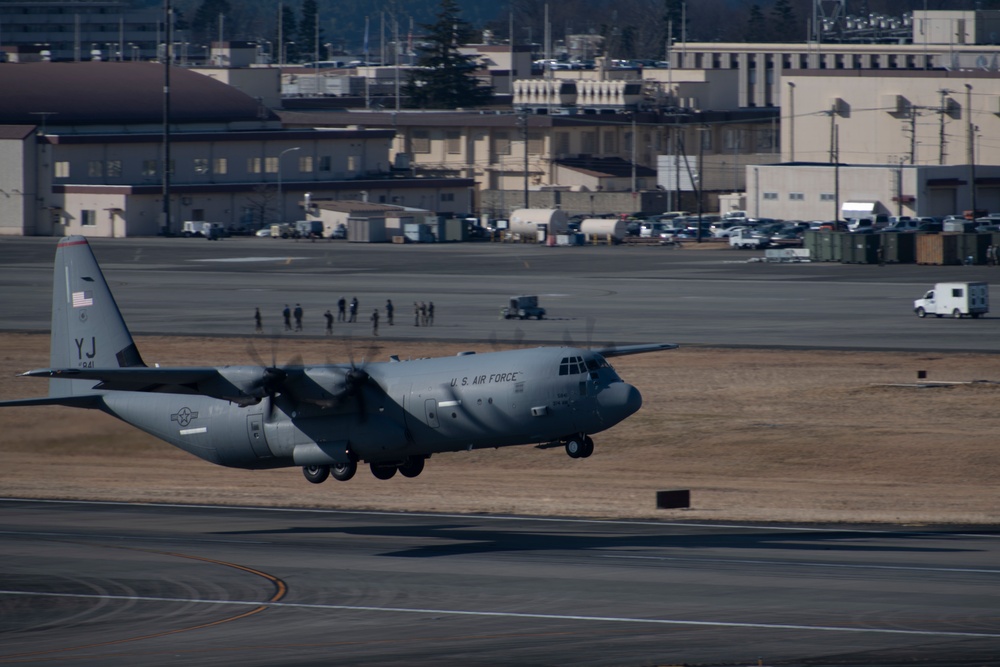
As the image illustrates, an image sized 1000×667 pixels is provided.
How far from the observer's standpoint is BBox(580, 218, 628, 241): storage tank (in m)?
158

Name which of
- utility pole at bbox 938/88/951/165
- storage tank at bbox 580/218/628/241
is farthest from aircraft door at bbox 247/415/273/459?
utility pole at bbox 938/88/951/165

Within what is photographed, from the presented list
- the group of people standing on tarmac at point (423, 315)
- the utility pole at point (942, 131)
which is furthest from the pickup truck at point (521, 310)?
the utility pole at point (942, 131)

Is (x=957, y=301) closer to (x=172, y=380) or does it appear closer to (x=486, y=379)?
(x=486, y=379)

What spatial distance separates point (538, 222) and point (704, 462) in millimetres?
105613

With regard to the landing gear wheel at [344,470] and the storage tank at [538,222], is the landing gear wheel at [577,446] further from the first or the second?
the storage tank at [538,222]

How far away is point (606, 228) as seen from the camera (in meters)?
159

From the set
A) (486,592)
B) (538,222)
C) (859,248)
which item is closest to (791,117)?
(538,222)

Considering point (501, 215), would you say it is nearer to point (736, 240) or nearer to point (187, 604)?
point (736, 240)

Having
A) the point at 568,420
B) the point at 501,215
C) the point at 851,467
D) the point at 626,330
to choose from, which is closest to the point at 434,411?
the point at 568,420

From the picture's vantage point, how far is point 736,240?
148375 millimetres

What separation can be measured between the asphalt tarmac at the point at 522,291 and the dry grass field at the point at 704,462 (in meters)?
13.5

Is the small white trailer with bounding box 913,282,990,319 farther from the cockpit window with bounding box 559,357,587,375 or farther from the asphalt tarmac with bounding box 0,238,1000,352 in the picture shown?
the cockpit window with bounding box 559,357,587,375

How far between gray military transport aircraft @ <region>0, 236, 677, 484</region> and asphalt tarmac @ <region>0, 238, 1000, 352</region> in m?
37.5

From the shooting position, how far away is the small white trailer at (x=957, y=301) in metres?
92.6
